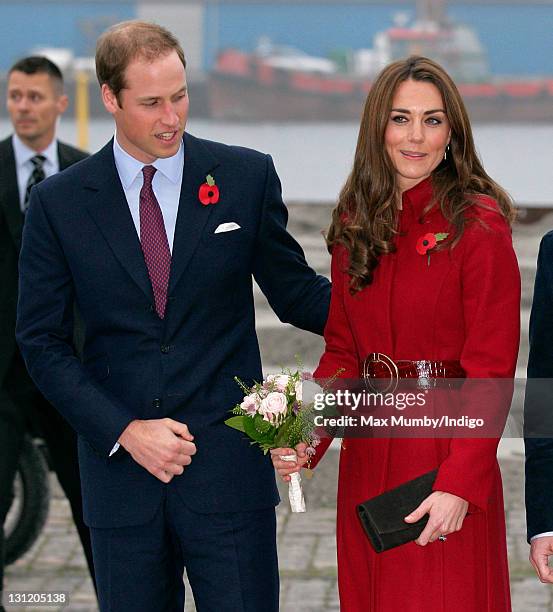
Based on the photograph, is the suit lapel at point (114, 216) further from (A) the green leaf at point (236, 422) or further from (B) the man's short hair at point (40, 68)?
(B) the man's short hair at point (40, 68)

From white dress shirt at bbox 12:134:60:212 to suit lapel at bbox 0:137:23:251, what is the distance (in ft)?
0.12

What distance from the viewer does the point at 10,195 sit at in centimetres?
634

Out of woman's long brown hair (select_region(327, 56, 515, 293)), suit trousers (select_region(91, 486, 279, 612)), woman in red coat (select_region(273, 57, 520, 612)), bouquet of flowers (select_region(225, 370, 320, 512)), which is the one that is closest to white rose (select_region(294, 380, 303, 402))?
bouquet of flowers (select_region(225, 370, 320, 512))

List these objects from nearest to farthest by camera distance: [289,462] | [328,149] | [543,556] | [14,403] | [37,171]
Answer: [543,556], [289,462], [14,403], [37,171], [328,149]

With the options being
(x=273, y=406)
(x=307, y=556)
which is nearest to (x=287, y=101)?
(x=307, y=556)

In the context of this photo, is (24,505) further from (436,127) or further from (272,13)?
(272,13)

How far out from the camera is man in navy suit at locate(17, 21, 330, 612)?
409 cm

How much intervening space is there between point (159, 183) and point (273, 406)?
0.85 m

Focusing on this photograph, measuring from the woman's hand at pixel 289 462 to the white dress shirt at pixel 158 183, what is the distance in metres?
0.78

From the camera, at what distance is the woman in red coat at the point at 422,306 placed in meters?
3.80

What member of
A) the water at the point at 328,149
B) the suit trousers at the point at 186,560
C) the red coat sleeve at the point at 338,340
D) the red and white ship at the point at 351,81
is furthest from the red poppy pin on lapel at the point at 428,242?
the red and white ship at the point at 351,81

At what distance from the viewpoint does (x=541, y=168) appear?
1826 inches

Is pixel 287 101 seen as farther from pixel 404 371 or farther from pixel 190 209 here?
A: pixel 404 371

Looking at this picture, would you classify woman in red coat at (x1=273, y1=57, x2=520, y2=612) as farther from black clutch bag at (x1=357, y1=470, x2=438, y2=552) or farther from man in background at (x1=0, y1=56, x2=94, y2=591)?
man in background at (x1=0, y1=56, x2=94, y2=591)
